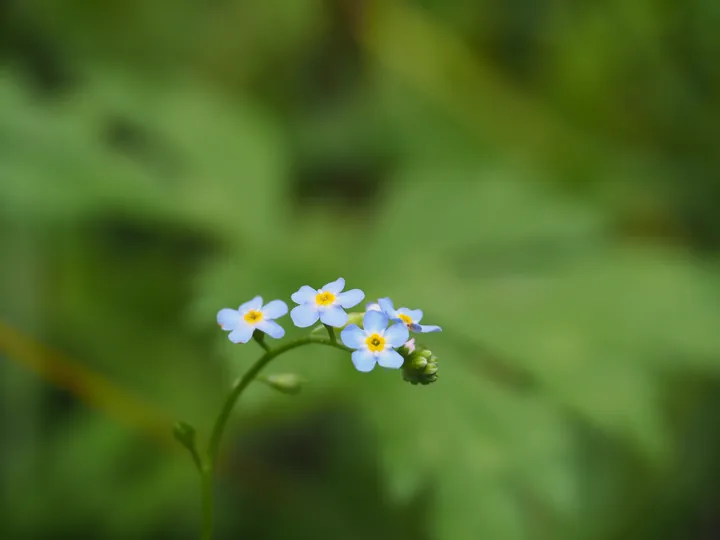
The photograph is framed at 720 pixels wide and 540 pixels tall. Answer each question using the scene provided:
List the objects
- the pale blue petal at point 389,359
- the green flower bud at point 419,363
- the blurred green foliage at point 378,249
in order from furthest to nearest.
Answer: the blurred green foliage at point 378,249
the green flower bud at point 419,363
the pale blue petal at point 389,359

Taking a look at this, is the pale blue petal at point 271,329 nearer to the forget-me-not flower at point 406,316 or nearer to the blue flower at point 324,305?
the blue flower at point 324,305

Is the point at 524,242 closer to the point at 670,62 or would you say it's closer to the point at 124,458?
the point at 670,62

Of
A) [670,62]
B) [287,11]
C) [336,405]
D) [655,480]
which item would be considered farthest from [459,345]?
[287,11]

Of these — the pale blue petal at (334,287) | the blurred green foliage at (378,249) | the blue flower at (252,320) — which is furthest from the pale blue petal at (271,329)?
the blurred green foliage at (378,249)

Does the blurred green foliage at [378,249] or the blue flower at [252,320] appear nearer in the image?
the blue flower at [252,320]

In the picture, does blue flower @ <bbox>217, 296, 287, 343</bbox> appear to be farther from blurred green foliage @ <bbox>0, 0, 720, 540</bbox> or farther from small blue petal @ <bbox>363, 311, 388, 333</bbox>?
blurred green foliage @ <bbox>0, 0, 720, 540</bbox>

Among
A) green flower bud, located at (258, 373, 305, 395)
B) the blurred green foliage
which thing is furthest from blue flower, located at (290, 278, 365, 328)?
the blurred green foliage
